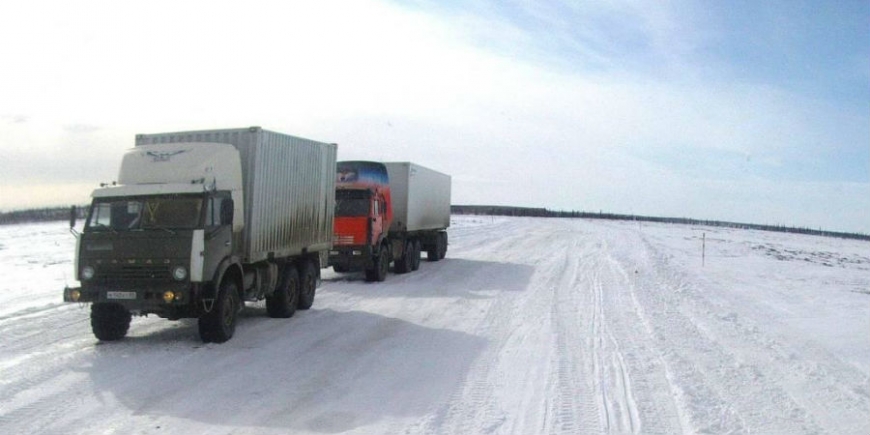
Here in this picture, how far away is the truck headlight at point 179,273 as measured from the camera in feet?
33.6

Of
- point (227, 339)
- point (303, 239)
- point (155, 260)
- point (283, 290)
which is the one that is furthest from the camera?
point (303, 239)

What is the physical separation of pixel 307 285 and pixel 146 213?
4.51 meters

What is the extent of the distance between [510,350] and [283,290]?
5026mm

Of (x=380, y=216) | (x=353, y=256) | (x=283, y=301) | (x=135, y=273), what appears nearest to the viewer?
(x=135, y=273)

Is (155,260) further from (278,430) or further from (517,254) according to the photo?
(517,254)

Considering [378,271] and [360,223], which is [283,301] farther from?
[378,271]

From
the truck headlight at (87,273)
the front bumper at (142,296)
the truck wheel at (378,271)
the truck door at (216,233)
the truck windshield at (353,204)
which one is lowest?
the truck wheel at (378,271)

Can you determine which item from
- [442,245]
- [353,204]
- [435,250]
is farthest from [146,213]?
[442,245]

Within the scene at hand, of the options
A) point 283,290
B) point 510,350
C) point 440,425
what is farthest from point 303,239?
Result: point 440,425

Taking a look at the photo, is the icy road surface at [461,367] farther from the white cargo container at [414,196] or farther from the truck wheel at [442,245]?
the truck wheel at [442,245]

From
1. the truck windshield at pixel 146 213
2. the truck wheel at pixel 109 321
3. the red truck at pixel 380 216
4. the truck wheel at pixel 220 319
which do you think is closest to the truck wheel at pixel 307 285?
the truck wheel at pixel 220 319

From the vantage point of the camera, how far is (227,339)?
36.4 feet

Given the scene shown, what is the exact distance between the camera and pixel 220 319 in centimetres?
1082

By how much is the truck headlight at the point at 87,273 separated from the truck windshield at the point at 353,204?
10.3m
